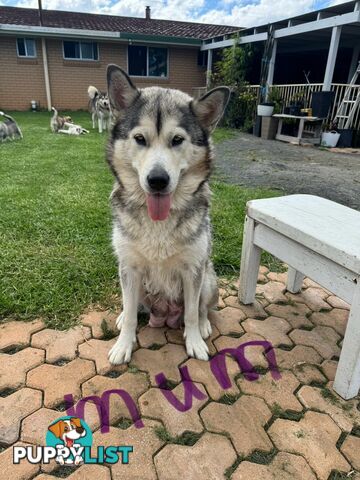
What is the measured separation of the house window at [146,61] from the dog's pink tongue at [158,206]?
19191 mm

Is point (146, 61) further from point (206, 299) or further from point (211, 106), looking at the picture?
point (206, 299)

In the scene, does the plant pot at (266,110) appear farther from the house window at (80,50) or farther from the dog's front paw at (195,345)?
the dog's front paw at (195,345)

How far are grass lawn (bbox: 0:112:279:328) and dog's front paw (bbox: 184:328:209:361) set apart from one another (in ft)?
2.60

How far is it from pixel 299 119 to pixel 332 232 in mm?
10409

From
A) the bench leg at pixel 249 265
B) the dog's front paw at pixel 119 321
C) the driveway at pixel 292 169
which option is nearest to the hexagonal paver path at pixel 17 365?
the dog's front paw at pixel 119 321

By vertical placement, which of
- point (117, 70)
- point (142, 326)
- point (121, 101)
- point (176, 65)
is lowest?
point (142, 326)

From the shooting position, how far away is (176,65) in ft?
63.0

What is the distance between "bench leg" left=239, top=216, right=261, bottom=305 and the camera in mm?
2756

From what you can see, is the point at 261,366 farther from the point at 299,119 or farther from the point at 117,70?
the point at 299,119

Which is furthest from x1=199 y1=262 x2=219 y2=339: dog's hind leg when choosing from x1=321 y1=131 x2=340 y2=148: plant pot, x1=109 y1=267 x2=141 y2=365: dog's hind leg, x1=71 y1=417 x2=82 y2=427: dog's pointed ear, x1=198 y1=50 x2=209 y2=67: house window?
x1=198 y1=50 x2=209 y2=67: house window

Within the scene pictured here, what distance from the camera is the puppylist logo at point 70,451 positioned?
5.46ft

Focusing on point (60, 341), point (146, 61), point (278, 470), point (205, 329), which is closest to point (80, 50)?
point (146, 61)

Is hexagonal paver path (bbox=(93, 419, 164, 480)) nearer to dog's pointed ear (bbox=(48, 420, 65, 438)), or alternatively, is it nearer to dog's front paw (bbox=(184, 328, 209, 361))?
dog's pointed ear (bbox=(48, 420, 65, 438))

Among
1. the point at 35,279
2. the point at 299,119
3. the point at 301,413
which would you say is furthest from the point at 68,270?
the point at 299,119
